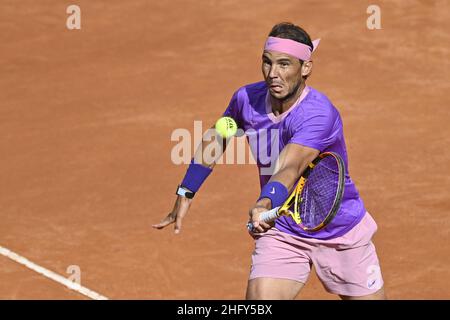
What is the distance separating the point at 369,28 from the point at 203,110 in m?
3.40

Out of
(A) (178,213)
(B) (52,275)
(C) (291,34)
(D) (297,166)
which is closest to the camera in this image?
(D) (297,166)

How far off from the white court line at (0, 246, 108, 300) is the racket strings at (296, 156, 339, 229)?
316 cm

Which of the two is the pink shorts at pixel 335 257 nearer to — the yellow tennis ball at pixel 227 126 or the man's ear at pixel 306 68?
the yellow tennis ball at pixel 227 126

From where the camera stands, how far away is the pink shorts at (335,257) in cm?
750

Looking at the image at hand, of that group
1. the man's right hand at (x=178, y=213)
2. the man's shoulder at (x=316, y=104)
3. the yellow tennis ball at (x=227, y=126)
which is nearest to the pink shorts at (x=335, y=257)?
the man's right hand at (x=178, y=213)

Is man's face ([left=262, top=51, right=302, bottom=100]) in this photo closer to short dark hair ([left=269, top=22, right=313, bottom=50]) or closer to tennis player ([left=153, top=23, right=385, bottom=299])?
Result: tennis player ([left=153, top=23, right=385, bottom=299])

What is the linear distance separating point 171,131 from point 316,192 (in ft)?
19.5

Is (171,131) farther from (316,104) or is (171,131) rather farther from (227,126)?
(316,104)

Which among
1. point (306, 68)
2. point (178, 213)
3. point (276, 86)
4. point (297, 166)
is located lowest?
point (178, 213)

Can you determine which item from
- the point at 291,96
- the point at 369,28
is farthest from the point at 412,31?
the point at 291,96

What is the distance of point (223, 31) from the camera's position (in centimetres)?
1589

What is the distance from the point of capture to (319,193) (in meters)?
7.26

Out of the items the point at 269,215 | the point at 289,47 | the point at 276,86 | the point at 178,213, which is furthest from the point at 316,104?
the point at 178,213

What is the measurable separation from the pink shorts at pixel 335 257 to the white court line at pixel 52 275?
109 inches
